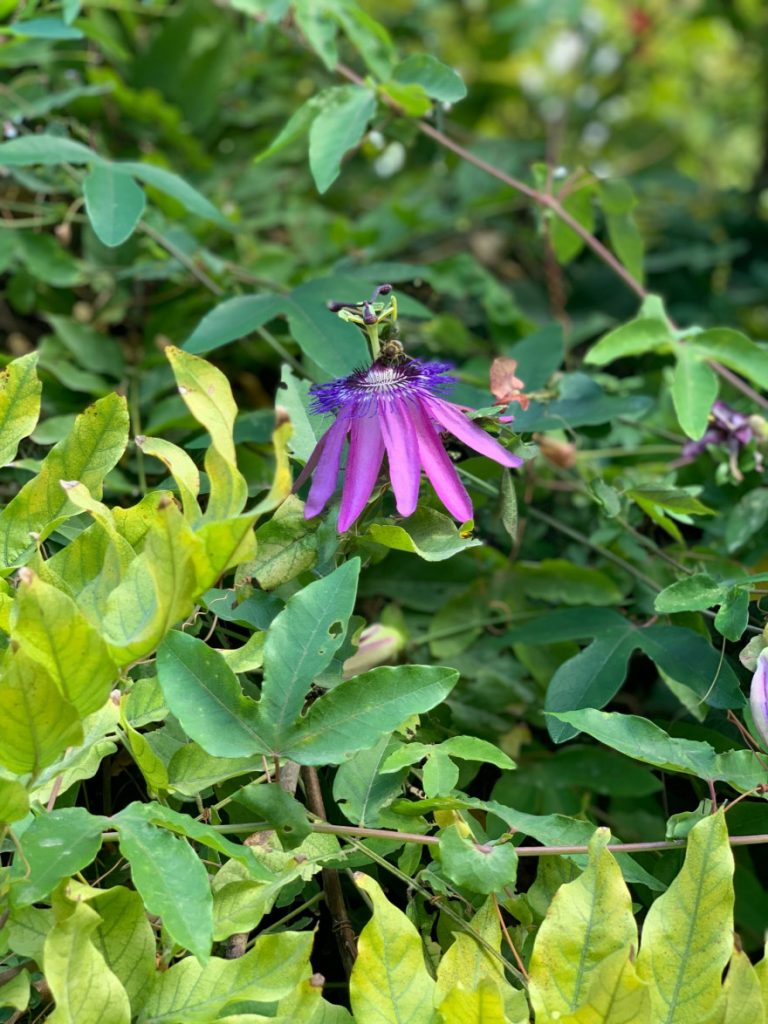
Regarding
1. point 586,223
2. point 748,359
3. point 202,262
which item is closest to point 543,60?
point 586,223

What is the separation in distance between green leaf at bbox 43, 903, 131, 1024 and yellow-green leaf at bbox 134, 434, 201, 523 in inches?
8.1

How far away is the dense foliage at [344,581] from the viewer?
565 mm

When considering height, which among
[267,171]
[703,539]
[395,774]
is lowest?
[703,539]

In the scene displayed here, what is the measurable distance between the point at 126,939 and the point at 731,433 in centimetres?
72

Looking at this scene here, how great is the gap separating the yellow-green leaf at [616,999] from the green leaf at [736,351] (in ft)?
2.00

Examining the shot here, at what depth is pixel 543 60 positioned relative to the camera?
243 cm

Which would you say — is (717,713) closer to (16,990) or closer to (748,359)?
(748,359)

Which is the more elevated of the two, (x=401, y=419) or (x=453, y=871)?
(x=401, y=419)

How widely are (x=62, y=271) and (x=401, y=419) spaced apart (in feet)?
2.26

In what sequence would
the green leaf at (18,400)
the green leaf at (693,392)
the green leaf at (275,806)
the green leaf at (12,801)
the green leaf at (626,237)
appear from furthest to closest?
the green leaf at (626,237) < the green leaf at (693,392) < the green leaf at (18,400) < the green leaf at (275,806) < the green leaf at (12,801)

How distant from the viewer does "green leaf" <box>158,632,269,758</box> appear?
0.58 meters

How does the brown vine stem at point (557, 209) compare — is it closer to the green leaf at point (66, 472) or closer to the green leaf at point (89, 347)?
the green leaf at point (89, 347)

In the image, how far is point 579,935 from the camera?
→ 0.58 meters

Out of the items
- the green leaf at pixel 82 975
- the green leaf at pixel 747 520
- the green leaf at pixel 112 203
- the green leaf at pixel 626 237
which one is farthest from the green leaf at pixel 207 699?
the green leaf at pixel 626 237
